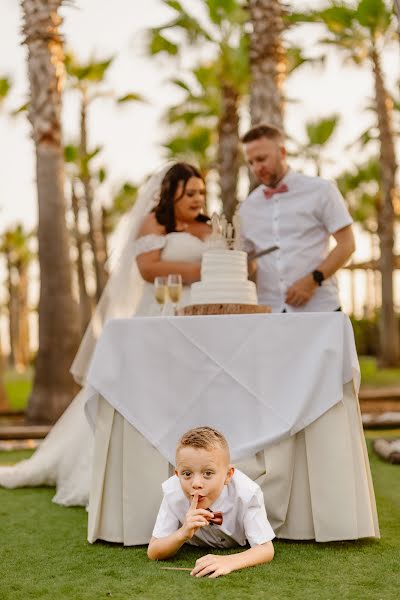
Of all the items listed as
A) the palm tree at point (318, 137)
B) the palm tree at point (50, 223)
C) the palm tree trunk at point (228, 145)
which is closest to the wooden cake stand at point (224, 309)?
the palm tree at point (50, 223)

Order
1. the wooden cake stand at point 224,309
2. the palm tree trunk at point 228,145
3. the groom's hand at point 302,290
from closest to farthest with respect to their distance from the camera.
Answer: the wooden cake stand at point 224,309 < the groom's hand at point 302,290 < the palm tree trunk at point 228,145

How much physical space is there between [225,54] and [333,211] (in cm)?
1398

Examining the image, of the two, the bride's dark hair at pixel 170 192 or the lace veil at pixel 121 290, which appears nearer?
the bride's dark hair at pixel 170 192

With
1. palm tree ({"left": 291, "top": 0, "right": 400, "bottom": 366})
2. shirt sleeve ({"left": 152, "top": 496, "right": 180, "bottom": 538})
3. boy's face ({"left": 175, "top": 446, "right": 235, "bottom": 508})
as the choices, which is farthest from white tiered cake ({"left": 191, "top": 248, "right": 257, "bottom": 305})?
palm tree ({"left": 291, "top": 0, "right": 400, "bottom": 366})

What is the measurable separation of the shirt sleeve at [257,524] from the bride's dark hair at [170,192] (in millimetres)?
2224

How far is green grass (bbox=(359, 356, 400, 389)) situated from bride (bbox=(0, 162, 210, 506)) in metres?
12.8

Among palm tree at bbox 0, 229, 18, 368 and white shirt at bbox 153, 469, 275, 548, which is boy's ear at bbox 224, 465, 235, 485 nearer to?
white shirt at bbox 153, 469, 275, 548

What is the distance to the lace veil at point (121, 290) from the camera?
5434 mm

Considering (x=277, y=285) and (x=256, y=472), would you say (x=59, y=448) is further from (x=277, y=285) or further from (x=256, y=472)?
(x=256, y=472)

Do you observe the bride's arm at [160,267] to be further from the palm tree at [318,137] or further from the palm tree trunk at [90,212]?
the palm tree at [318,137]

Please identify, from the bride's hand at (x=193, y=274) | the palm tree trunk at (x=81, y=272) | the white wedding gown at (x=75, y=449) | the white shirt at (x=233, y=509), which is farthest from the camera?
the palm tree trunk at (x=81, y=272)

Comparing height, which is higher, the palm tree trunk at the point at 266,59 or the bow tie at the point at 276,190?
the palm tree trunk at the point at 266,59

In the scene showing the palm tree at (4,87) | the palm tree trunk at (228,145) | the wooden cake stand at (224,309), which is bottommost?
the wooden cake stand at (224,309)

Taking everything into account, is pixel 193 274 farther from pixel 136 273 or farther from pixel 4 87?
pixel 4 87
